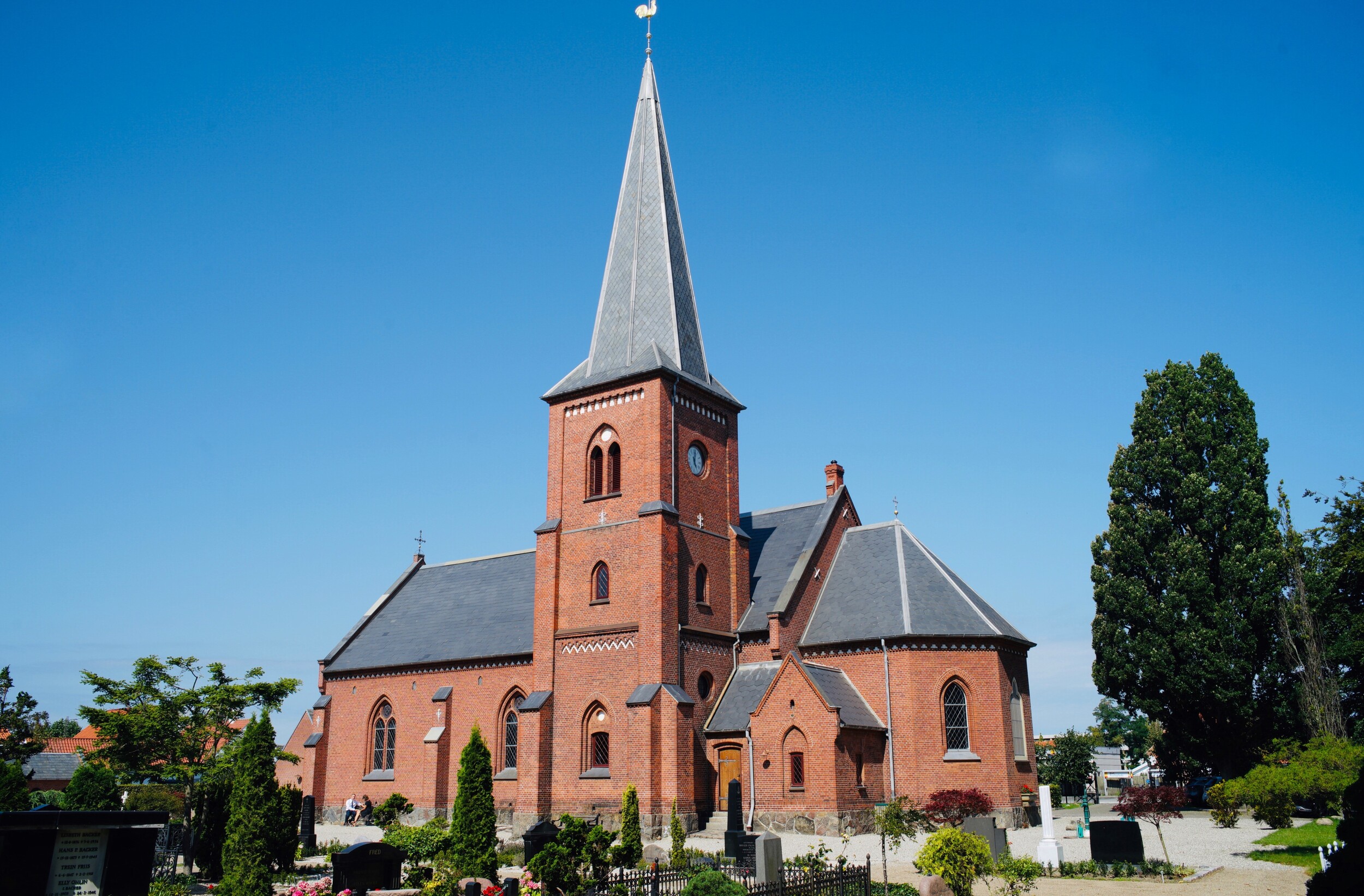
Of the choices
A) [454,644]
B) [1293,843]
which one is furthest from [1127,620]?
[454,644]

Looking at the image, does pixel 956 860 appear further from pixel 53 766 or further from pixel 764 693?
pixel 53 766

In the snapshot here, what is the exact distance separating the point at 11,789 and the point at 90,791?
Result: 6.25m

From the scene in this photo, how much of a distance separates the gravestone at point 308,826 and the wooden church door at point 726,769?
41.3 feet

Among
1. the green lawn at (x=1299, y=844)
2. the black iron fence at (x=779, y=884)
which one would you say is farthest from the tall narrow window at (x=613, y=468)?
the green lawn at (x=1299, y=844)

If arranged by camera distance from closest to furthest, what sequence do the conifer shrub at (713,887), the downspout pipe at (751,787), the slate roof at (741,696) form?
the conifer shrub at (713,887) → the downspout pipe at (751,787) → the slate roof at (741,696)

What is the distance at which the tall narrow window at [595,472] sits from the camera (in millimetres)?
34844

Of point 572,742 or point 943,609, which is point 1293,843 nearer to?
point 943,609

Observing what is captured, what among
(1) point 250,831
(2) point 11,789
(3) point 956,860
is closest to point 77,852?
(1) point 250,831

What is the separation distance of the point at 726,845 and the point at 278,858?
1142 cm

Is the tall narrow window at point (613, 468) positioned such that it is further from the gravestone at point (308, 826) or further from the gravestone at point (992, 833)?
the gravestone at point (992, 833)

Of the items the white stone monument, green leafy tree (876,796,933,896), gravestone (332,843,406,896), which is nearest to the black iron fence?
gravestone (332,843,406,896)

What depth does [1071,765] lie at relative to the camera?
55.8 m

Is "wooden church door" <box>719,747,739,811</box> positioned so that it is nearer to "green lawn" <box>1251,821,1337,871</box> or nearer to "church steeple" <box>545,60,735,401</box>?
"church steeple" <box>545,60,735,401</box>

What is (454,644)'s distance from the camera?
131 ft
